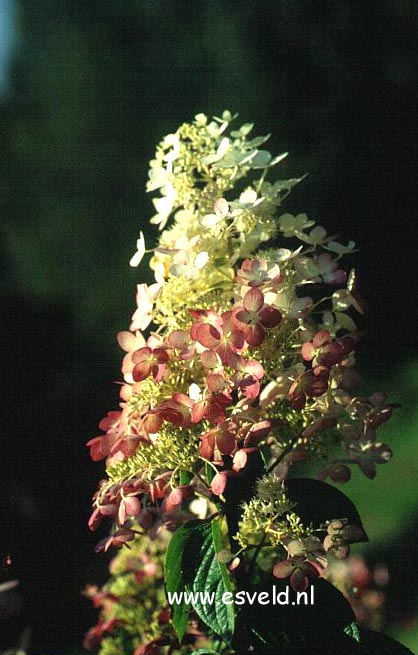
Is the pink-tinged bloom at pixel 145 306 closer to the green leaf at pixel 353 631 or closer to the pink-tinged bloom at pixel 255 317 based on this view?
the pink-tinged bloom at pixel 255 317

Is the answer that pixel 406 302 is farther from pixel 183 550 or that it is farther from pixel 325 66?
pixel 183 550

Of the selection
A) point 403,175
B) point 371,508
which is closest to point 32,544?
point 371,508

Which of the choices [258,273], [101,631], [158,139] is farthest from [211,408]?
[158,139]

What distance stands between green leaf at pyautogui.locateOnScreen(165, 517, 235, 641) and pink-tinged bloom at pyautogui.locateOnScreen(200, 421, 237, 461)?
11 cm

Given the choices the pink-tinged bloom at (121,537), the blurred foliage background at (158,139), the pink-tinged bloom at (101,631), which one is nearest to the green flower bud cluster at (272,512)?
the pink-tinged bloom at (121,537)

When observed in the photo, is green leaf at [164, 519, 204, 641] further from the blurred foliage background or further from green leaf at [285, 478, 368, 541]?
the blurred foliage background

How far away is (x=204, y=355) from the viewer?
2.49 feet

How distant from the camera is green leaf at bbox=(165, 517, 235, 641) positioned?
2.55 feet

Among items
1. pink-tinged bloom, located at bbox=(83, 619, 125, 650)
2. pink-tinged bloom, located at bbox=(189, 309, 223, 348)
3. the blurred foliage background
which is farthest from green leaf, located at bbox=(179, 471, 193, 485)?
the blurred foliage background

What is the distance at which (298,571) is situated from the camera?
750 mm

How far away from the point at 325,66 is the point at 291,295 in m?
3.11

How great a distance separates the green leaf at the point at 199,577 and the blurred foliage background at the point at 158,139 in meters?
2.25

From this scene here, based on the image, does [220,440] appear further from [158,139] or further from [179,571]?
[158,139]

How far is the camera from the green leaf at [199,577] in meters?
0.78
